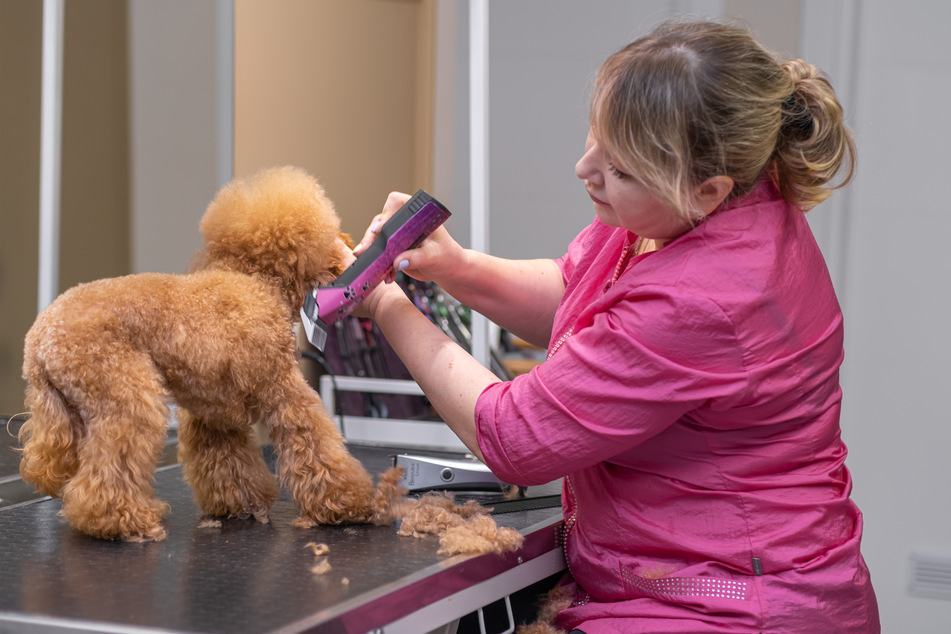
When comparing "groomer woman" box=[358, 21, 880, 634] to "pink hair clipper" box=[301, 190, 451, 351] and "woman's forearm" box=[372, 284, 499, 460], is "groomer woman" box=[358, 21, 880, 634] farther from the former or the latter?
"pink hair clipper" box=[301, 190, 451, 351]

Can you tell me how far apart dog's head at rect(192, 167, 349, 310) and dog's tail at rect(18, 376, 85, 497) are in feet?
0.67

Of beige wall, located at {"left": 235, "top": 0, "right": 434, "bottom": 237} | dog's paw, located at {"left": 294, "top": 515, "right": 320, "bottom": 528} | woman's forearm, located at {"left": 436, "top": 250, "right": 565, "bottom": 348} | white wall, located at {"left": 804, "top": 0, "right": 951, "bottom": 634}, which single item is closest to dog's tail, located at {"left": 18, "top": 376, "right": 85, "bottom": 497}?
dog's paw, located at {"left": 294, "top": 515, "right": 320, "bottom": 528}

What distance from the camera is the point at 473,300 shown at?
119 cm

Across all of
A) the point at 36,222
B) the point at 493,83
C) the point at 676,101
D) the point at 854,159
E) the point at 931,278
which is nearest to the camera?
the point at 676,101

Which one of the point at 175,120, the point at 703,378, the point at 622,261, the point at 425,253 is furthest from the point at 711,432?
the point at 175,120

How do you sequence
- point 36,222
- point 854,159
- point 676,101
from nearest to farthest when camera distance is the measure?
point 676,101, point 854,159, point 36,222

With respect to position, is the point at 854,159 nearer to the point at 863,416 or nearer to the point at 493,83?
the point at 863,416

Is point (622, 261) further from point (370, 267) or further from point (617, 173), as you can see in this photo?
point (370, 267)

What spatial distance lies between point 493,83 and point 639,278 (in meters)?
1.52

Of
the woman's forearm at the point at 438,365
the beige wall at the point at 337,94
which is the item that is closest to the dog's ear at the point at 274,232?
the woman's forearm at the point at 438,365

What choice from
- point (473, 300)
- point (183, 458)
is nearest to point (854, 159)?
point (473, 300)

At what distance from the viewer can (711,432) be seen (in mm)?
860

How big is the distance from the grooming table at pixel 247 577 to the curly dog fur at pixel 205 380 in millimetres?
41

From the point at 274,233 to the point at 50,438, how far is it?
31 centimetres
